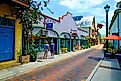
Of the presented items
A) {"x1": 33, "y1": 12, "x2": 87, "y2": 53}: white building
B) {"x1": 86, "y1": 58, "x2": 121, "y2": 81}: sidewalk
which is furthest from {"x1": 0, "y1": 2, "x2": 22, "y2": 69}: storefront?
{"x1": 86, "y1": 58, "x2": 121, "y2": 81}: sidewalk

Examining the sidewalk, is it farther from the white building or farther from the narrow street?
the white building

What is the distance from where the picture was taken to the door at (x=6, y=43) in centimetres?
1485

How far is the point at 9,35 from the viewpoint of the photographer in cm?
1574

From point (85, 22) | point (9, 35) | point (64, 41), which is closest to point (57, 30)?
point (64, 41)

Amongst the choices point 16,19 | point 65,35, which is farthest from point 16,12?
point 65,35

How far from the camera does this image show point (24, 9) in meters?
16.6

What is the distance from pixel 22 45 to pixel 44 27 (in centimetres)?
673

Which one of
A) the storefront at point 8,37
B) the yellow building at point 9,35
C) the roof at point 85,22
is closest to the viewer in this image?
the yellow building at point 9,35

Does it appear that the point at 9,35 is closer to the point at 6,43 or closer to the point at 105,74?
the point at 6,43

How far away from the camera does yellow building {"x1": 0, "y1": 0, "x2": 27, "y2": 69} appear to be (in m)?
14.6

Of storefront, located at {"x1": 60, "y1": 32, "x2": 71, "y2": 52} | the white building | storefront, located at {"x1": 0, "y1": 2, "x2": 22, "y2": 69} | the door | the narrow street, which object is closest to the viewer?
the narrow street

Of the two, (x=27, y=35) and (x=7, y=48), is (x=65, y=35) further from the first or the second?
(x=7, y=48)

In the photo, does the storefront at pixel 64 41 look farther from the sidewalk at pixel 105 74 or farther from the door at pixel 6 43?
the sidewalk at pixel 105 74

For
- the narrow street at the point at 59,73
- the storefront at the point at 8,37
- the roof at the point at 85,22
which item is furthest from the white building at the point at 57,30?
the roof at the point at 85,22
